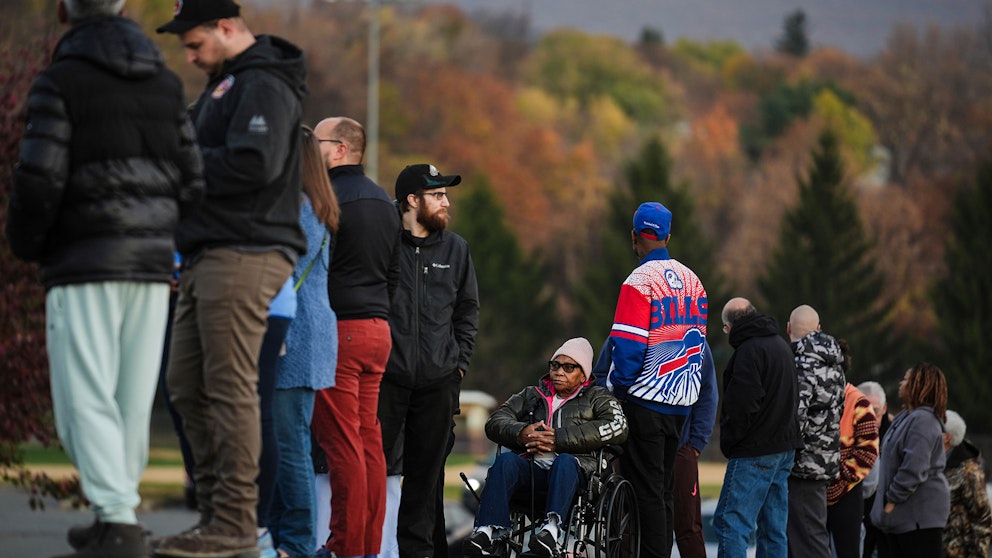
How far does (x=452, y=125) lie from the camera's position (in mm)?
91500

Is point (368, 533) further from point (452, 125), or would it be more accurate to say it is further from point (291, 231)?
point (452, 125)

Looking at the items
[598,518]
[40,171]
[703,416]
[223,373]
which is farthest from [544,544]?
[40,171]

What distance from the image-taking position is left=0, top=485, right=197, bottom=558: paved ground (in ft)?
68.0

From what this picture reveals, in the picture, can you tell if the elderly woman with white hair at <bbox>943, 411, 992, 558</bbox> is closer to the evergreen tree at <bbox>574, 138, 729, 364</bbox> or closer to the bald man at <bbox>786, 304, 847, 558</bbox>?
the bald man at <bbox>786, 304, 847, 558</bbox>

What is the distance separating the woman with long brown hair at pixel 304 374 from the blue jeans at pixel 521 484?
216 cm

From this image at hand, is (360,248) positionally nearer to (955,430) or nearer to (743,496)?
(743,496)

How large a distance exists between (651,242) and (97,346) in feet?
14.2

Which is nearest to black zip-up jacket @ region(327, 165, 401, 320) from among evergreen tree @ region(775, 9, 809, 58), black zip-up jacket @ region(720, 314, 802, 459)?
black zip-up jacket @ region(720, 314, 802, 459)

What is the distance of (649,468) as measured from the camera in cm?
866

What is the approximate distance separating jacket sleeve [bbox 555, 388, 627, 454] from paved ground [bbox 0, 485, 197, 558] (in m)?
7.45

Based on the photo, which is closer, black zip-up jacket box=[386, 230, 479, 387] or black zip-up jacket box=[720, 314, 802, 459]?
black zip-up jacket box=[386, 230, 479, 387]

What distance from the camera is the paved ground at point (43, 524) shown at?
816 inches

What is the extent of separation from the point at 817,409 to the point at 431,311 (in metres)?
3.30

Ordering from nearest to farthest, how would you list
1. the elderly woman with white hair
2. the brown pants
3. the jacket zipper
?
the brown pants < the jacket zipper < the elderly woman with white hair
